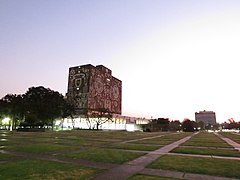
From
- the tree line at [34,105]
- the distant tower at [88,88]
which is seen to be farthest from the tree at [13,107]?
the distant tower at [88,88]

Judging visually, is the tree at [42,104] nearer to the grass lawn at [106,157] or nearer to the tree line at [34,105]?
the tree line at [34,105]

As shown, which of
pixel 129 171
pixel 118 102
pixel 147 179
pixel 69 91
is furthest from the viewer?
pixel 118 102

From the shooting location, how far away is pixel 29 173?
927cm

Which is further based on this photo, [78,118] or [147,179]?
[78,118]

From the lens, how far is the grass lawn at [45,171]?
28.8 ft

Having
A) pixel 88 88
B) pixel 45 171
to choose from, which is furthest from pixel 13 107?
pixel 88 88

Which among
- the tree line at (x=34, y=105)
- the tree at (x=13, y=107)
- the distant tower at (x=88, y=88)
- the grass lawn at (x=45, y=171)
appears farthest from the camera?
the distant tower at (x=88, y=88)

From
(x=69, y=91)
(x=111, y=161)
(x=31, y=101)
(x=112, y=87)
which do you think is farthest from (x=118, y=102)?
(x=111, y=161)

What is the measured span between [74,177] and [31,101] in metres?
69.5

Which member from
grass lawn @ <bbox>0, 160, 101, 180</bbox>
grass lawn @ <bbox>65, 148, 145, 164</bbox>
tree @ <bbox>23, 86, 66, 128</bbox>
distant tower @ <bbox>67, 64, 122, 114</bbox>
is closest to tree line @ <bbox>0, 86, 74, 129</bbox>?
tree @ <bbox>23, 86, 66, 128</bbox>

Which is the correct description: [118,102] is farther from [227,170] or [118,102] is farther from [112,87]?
[227,170]

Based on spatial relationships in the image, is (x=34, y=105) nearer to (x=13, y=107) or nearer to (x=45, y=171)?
(x=13, y=107)

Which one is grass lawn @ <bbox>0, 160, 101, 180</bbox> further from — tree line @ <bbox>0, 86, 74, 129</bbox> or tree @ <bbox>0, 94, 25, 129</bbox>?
tree @ <bbox>0, 94, 25, 129</bbox>

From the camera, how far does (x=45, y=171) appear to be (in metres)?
9.71
